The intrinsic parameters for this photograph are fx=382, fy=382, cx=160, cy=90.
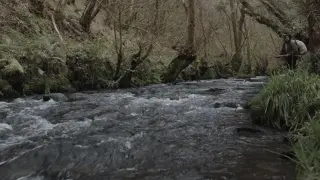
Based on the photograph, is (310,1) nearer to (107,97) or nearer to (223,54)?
(107,97)

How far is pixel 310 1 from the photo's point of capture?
8.23 m

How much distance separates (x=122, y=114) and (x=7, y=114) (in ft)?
8.60

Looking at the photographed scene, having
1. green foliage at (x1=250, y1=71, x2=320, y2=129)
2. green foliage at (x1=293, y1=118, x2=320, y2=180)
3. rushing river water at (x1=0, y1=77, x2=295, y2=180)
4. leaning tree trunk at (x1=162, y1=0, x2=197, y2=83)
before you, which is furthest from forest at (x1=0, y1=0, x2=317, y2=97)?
green foliage at (x1=293, y1=118, x2=320, y2=180)

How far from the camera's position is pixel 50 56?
1277cm

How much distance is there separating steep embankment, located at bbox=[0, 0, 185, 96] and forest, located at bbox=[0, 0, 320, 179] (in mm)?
29

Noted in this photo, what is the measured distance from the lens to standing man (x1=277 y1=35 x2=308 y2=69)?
37.1ft

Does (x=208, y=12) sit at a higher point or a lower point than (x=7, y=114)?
higher

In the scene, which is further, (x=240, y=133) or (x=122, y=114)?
(x=122, y=114)

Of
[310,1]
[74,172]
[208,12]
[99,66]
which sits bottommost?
[74,172]

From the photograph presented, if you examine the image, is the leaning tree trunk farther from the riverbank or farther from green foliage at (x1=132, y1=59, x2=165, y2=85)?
the riverbank

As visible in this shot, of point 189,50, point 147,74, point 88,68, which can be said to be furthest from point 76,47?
point 189,50

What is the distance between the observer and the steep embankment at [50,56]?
1191cm

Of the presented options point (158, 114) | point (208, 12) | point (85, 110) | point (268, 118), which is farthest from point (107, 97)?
point (208, 12)

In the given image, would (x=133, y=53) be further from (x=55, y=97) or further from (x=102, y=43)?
(x=55, y=97)
